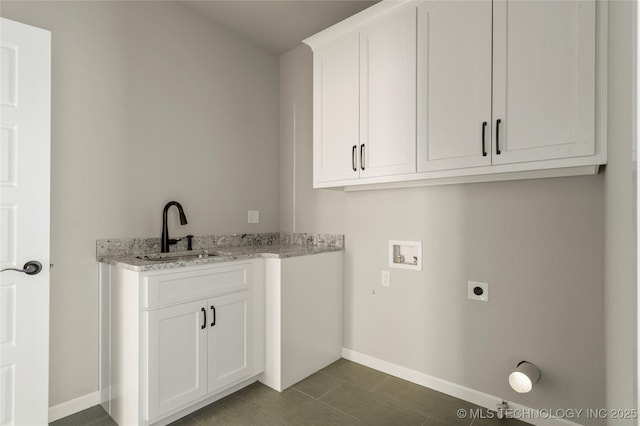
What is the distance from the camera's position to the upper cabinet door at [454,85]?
1731mm

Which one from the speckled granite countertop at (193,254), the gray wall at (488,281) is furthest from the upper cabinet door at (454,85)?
the speckled granite countertop at (193,254)

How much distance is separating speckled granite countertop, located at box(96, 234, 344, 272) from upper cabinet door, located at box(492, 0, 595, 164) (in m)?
1.46

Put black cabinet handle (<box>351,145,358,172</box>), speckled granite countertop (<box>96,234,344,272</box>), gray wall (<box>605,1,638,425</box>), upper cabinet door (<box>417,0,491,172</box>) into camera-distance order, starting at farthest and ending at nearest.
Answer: black cabinet handle (<box>351,145,358,172</box>) < speckled granite countertop (<box>96,234,344,272</box>) < upper cabinet door (<box>417,0,491,172</box>) < gray wall (<box>605,1,638,425</box>)

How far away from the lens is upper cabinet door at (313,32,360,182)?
2320mm

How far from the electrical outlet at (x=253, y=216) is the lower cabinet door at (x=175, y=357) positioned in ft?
3.67

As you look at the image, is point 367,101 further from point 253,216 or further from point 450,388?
point 450,388

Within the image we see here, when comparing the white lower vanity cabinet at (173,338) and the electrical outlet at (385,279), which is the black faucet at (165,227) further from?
the electrical outlet at (385,279)

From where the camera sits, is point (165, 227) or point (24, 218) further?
point (165, 227)

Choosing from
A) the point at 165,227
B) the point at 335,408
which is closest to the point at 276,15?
the point at 165,227

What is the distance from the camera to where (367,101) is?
88.4 inches

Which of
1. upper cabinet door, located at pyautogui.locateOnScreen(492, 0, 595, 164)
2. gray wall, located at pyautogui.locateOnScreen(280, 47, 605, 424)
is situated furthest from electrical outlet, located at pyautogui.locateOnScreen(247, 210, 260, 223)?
upper cabinet door, located at pyautogui.locateOnScreen(492, 0, 595, 164)

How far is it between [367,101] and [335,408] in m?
2.02

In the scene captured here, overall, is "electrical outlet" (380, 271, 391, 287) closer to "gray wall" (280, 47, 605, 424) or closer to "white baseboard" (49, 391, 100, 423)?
"gray wall" (280, 47, 605, 424)

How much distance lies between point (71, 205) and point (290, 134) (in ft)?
6.11
